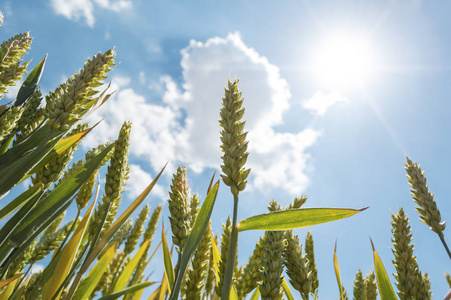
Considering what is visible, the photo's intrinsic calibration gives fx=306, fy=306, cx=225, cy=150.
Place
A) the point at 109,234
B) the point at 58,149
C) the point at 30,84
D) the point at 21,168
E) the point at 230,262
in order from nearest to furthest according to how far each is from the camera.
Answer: the point at 230,262 < the point at 21,168 < the point at 109,234 < the point at 58,149 < the point at 30,84

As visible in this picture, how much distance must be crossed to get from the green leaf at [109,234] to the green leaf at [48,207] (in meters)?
0.22

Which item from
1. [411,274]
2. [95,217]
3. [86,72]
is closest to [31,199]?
[95,217]

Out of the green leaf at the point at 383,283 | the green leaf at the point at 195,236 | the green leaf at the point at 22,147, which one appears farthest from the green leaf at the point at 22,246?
the green leaf at the point at 383,283

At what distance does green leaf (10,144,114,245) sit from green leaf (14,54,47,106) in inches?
23.4

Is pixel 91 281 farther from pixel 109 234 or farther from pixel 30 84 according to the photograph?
pixel 30 84

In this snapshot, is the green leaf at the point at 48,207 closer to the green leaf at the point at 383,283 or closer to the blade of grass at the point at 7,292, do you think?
the blade of grass at the point at 7,292

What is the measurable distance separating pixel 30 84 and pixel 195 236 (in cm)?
139

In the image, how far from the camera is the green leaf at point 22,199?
1.29 m

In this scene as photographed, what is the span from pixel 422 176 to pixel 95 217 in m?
1.72

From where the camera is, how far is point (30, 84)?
168 centimetres

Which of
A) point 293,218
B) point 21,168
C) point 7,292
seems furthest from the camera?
point 7,292

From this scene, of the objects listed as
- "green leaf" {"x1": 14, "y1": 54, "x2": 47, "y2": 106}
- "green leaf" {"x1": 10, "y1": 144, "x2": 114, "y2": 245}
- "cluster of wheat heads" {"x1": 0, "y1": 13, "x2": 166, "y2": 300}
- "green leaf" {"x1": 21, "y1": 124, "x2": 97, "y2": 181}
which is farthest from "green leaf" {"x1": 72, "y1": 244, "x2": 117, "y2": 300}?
"green leaf" {"x1": 14, "y1": 54, "x2": 47, "y2": 106}

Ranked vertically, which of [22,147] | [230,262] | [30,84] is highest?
[30,84]

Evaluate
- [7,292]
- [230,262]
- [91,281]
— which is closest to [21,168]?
[91,281]
